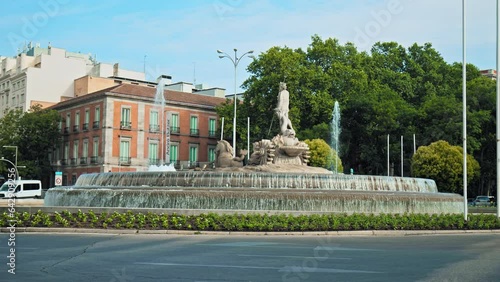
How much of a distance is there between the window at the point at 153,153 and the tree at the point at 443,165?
32534 mm

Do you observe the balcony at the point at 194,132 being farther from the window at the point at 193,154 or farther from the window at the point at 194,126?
the window at the point at 193,154

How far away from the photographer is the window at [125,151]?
77.4 meters

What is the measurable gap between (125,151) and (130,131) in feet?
7.98

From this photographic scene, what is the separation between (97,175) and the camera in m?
31.4

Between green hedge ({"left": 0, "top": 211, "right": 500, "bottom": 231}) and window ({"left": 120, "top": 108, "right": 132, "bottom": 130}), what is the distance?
2247 inches

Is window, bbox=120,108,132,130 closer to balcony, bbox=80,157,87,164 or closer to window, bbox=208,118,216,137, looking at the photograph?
balcony, bbox=80,157,87,164

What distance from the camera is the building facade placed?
7688 centimetres

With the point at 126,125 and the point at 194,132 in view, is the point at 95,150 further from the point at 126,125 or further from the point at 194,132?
the point at 194,132

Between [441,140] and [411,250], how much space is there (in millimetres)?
49421

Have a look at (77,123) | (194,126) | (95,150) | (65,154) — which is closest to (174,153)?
(194,126)

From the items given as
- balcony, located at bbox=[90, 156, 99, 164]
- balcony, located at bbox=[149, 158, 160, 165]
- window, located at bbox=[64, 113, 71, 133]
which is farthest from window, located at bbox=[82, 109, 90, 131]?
balcony, located at bbox=[149, 158, 160, 165]

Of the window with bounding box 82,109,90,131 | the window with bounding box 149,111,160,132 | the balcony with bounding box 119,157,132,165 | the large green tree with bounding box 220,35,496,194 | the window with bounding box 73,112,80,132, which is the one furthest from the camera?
the window with bounding box 73,112,80,132

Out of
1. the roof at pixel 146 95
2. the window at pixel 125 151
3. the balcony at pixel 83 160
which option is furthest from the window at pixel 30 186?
the balcony at pixel 83 160

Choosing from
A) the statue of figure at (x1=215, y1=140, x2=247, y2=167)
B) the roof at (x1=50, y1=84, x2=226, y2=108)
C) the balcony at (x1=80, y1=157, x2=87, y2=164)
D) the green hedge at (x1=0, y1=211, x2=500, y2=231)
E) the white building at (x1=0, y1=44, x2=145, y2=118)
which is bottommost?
the green hedge at (x1=0, y1=211, x2=500, y2=231)
